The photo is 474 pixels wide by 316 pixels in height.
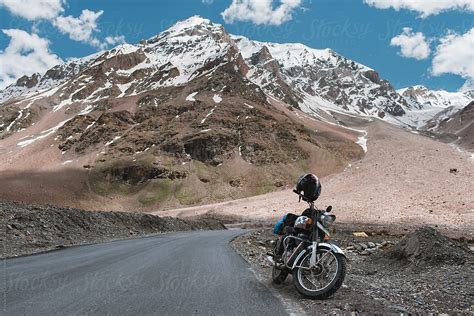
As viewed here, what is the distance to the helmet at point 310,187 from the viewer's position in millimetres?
9055

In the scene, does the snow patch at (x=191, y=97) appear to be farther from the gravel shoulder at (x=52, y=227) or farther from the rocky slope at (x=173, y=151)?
the gravel shoulder at (x=52, y=227)

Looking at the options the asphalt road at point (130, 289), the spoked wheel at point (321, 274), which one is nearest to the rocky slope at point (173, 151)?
the asphalt road at point (130, 289)

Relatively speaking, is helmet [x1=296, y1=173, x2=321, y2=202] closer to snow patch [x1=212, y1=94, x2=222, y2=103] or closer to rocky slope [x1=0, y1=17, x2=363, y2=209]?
rocky slope [x1=0, y1=17, x2=363, y2=209]

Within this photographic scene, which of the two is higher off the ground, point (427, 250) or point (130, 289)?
point (130, 289)

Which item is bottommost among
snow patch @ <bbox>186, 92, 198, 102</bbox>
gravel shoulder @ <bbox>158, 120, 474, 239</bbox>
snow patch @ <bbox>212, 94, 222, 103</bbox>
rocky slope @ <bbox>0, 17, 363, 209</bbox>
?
gravel shoulder @ <bbox>158, 120, 474, 239</bbox>

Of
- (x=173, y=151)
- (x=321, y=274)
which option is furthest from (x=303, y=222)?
(x=173, y=151)

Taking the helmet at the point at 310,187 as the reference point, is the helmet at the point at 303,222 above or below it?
below

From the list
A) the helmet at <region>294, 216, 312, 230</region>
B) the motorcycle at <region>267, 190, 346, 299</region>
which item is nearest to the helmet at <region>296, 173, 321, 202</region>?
the motorcycle at <region>267, 190, 346, 299</region>

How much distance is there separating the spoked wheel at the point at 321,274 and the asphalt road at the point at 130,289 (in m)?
0.66

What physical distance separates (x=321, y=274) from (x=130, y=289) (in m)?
3.74

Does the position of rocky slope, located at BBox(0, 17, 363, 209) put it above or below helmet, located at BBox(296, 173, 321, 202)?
above

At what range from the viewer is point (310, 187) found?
9125mm

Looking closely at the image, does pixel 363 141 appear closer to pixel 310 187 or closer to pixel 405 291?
pixel 405 291

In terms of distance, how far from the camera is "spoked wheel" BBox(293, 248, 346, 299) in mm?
7672
